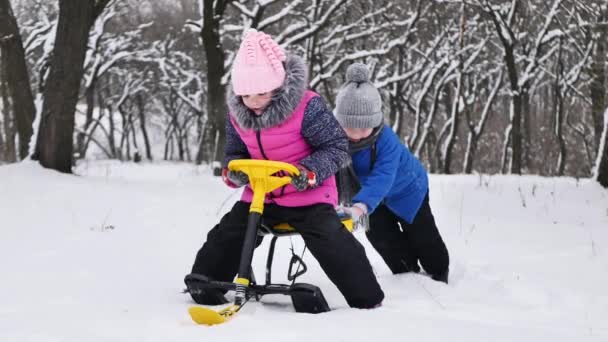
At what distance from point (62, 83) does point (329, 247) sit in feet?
20.2

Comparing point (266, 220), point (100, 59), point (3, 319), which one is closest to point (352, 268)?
point (266, 220)

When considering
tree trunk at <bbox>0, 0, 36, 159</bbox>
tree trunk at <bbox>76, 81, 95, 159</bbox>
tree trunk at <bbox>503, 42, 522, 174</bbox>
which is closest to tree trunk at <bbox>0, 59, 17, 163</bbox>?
tree trunk at <bbox>0, 0, 36, 159</bbox>

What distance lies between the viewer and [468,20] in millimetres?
22734

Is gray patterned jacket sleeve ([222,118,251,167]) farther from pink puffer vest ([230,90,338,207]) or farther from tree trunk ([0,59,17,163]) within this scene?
tree trunk ([0,59,17,163])

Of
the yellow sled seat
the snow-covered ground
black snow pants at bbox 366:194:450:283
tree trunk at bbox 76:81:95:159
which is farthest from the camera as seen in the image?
tree trunk at bbox 76:81:95:159

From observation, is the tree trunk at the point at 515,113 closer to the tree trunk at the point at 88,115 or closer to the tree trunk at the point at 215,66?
the tree trunk at the point at 215,66

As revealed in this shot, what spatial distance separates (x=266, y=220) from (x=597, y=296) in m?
2.08

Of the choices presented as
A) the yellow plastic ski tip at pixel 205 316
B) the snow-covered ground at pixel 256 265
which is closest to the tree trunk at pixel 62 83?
the snow-covered ground at pixel 256 265

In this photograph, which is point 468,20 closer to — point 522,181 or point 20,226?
point 522,181

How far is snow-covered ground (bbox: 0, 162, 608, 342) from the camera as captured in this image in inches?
110

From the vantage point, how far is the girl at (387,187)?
395 centimetres

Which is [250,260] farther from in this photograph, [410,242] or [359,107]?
[410,242]

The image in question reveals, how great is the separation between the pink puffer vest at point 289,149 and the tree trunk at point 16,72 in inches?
305

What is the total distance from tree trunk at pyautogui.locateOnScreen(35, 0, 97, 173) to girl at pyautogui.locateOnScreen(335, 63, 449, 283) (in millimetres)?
5324
